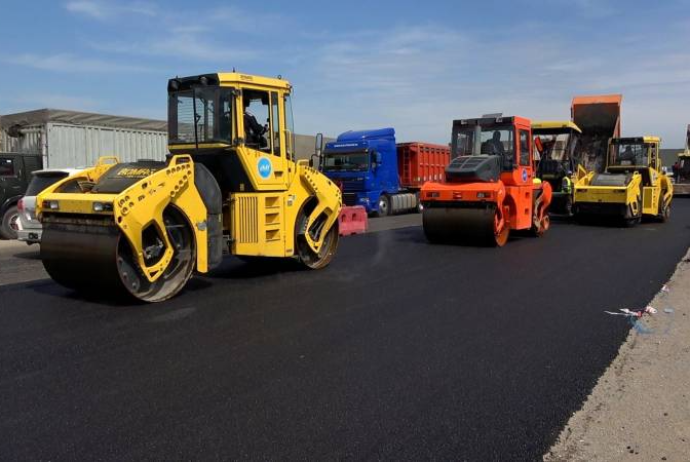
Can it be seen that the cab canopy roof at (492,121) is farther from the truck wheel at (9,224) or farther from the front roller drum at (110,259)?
the truck wheel at (9,224)

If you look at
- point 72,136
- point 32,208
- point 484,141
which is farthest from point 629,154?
point 72,136

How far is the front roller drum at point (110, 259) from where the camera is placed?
6188 millimetres

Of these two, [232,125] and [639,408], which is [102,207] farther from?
[639,408]

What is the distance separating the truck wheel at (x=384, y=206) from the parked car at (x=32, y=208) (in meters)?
12.1

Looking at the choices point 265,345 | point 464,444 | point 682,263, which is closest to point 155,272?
→ point 265,345

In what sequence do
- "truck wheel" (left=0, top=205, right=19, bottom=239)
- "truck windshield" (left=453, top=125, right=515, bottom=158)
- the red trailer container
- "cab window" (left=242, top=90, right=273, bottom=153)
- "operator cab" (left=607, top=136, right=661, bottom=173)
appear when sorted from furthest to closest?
the red trailer container
"operator cab" (left=607, top=136, right=661, bottom=173)
"truck wheel" (left=0, top=205, right=19, bottom=239)
"truck windshield" (left=453, top=125, right=515, bottom=158)
"cab window" (left=242, top=90, right=273, bottom=153)

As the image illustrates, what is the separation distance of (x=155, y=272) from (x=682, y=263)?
814 cm

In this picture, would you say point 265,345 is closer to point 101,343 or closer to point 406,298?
point 101,343

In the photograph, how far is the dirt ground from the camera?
3416mm

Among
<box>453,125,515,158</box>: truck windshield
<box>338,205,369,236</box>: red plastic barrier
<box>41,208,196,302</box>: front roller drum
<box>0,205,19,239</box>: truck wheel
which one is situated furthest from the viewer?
<box>338,205,369,236</box>: red plastic barrier

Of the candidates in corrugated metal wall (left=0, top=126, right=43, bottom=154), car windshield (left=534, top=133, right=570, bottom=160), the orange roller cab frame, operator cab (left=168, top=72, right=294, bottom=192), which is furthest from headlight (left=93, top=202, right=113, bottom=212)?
car windshield (left=534, top=133, right=570, bottom=160)

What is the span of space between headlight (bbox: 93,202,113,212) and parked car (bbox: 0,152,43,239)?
7469 mm

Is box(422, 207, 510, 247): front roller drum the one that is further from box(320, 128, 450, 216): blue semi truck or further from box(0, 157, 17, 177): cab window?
box(0, 157, 17, 177): cab window

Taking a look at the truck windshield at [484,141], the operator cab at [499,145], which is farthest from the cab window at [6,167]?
the truck windshield at [484,141]
